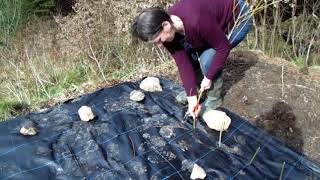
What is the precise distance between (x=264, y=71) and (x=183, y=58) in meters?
1.16

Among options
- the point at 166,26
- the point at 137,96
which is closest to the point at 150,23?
the point at 166,26

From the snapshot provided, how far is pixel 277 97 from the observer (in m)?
3.07

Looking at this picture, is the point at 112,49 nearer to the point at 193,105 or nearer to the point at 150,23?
the point at 193,105

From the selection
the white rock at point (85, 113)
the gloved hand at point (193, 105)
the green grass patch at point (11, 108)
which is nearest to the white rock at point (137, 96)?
the white rock at point (85, 113)

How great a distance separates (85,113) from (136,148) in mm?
460

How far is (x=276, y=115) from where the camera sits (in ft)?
9.53

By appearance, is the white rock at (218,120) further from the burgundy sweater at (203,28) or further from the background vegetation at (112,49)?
the background vegetation at (112,49)

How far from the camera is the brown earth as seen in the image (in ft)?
9.00

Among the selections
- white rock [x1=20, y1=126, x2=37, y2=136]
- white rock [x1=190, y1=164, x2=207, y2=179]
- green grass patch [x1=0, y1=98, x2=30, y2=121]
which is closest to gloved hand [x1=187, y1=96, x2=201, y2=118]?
white rock [x1=190, y1=164, x2=207, y2=179]

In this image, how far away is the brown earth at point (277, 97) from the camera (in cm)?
274

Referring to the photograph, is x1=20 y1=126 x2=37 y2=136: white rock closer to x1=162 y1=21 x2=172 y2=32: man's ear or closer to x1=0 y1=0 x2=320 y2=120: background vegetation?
x1=0 y1=0 x2=320 y2=120: background vegetation

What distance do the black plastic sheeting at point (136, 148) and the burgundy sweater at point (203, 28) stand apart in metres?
0.36

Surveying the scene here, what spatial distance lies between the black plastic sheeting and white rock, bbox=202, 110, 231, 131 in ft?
0.14

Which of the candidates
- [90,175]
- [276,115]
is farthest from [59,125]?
[276,115]
